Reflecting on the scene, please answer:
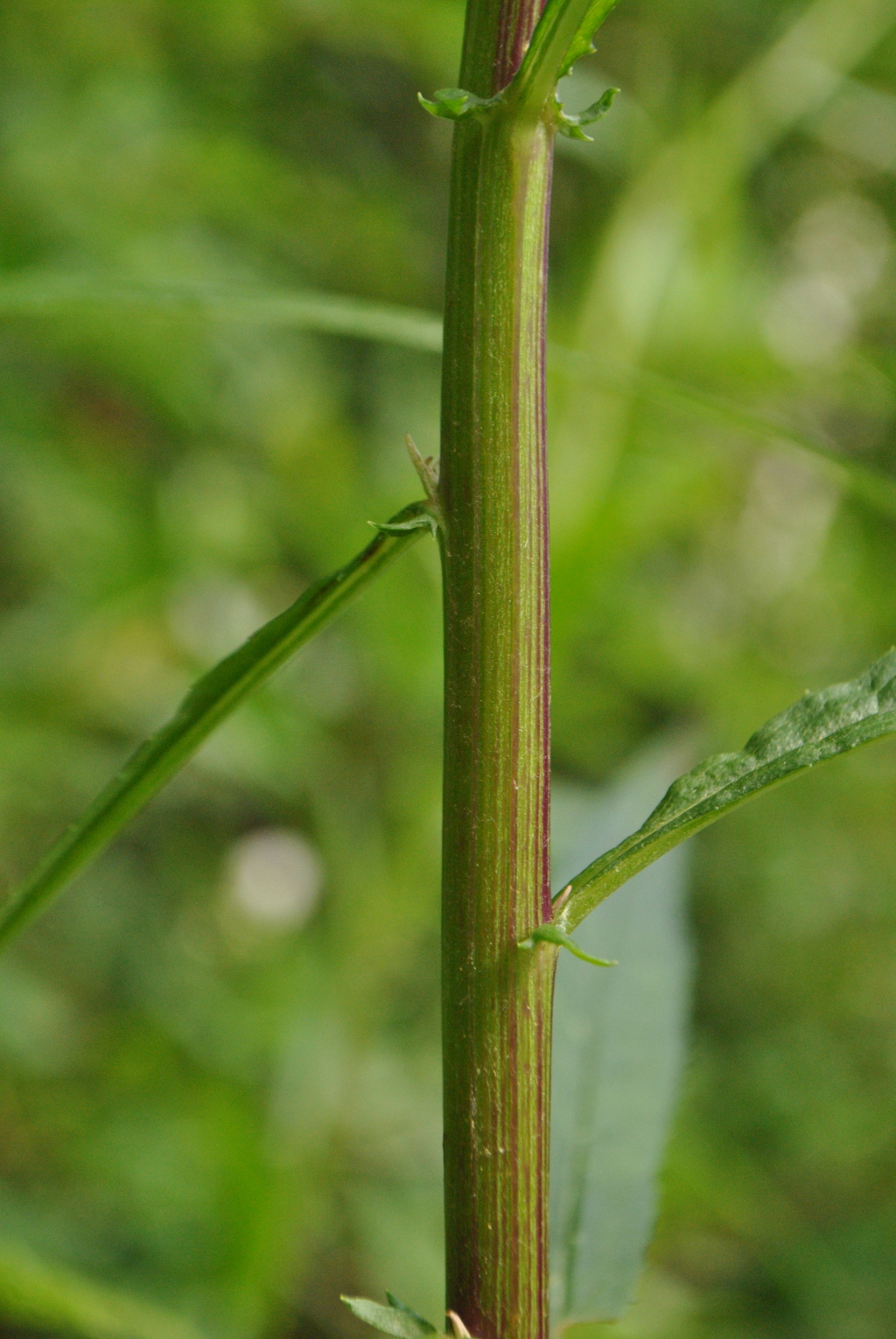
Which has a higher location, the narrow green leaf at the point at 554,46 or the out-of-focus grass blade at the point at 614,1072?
the narrow green leaf at the point at 554,46

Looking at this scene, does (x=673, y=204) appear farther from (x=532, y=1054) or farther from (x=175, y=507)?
(x=532, y=1054)

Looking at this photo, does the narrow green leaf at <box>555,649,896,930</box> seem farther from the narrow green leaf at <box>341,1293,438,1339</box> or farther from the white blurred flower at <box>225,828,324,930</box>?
the white blurred flower at <box>225,828,324,930</box>

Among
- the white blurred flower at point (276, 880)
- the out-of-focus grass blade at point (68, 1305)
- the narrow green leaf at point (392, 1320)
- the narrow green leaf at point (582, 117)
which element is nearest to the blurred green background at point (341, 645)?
the white blurred flower at point (276, 880)

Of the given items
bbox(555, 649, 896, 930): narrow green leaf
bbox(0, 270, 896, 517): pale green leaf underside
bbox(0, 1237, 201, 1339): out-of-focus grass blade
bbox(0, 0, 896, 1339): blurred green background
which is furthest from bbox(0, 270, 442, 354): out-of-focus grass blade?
bbox(0, 0, 896, 1339): blurred green background

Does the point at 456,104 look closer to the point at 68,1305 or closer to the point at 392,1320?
the point at 392,1320

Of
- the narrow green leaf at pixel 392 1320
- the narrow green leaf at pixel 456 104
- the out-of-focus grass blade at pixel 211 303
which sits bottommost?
the narrow green leaf at pixel 392 1320

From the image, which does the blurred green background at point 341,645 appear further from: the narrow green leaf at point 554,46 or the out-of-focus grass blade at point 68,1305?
the narrow green leaf at point 554,46
